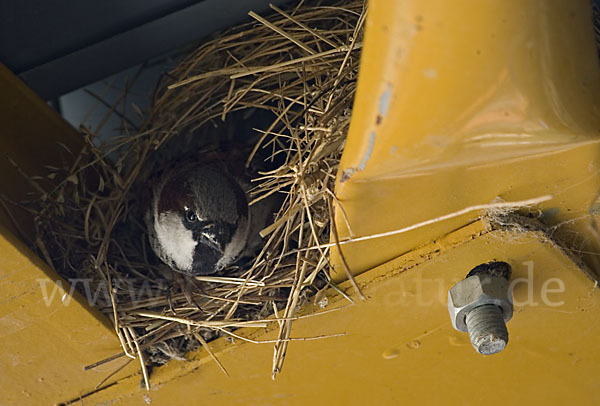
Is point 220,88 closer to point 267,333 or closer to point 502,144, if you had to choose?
point 267,333

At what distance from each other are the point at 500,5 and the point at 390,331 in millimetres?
629

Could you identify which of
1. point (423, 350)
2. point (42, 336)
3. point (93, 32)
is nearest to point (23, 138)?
point (93, 32)

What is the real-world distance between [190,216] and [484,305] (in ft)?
2.72

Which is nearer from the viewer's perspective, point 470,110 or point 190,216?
point 470,110

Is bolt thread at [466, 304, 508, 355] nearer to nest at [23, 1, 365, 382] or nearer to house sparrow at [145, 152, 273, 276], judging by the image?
nest at [23, 1, 365, 382]

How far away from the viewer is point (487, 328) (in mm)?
968

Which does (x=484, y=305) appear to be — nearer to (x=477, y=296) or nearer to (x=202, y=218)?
(x=477, y=296)

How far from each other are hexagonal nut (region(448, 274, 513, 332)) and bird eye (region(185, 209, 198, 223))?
75cm

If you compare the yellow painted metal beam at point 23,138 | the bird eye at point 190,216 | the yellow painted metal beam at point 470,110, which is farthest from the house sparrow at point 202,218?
the yellow painted metal beam at point 470,110

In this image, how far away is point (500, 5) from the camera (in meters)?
0.73

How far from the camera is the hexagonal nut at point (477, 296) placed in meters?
1.00

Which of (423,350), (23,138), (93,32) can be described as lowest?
(423,350)

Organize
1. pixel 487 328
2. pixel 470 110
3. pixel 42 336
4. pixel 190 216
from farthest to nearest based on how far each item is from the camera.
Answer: pixel 190 216 → pixel 42 336 → pixel 487 328 → pixel 470 110

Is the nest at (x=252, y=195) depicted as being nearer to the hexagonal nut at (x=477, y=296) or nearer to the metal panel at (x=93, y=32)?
the metal panel at (x=93, y=32)
